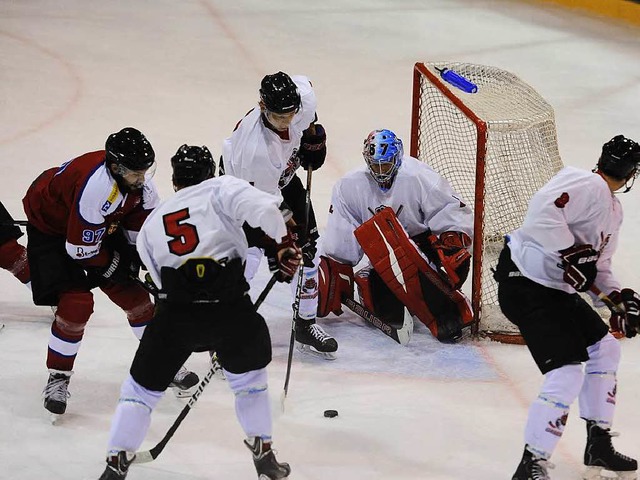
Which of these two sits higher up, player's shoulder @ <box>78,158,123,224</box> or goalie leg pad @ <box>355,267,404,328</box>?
player's shoulder @ <box>78,158,123,224</box>

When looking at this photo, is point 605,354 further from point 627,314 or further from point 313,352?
point 313,352

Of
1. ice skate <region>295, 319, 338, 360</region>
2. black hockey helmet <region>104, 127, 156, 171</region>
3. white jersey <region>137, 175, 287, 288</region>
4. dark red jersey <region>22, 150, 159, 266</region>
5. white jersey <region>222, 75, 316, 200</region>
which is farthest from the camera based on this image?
ice skate <region>295, 319, 338, 360</region>

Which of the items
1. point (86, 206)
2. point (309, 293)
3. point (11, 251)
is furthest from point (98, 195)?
point (309, 293)

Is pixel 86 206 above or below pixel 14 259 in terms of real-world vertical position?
above

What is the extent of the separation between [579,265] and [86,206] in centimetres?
151

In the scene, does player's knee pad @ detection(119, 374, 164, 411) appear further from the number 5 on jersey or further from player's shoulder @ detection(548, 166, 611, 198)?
player's shoulder @ detection(548, 166, 611, 198)

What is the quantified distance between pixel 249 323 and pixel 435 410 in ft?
3.32

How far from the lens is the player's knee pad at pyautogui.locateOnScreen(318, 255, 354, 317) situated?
484 centimetres

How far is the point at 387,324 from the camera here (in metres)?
4.69

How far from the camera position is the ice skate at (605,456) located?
142 inches

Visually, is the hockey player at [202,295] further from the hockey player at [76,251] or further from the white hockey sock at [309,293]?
the white hockey sock at [309,293]

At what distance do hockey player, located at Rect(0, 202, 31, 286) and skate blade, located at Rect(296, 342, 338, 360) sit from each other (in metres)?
1.06

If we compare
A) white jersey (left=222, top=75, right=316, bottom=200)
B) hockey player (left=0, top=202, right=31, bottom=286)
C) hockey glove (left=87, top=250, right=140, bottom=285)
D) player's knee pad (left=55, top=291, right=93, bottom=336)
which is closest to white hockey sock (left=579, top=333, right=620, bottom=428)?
white jersey (left=222, top=75, right=316, bottom=200)

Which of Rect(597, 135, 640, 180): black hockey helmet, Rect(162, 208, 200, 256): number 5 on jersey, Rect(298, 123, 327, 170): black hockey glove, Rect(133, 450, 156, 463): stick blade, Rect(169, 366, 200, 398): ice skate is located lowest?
Rect(169, 366, 200, 398): ice skate
